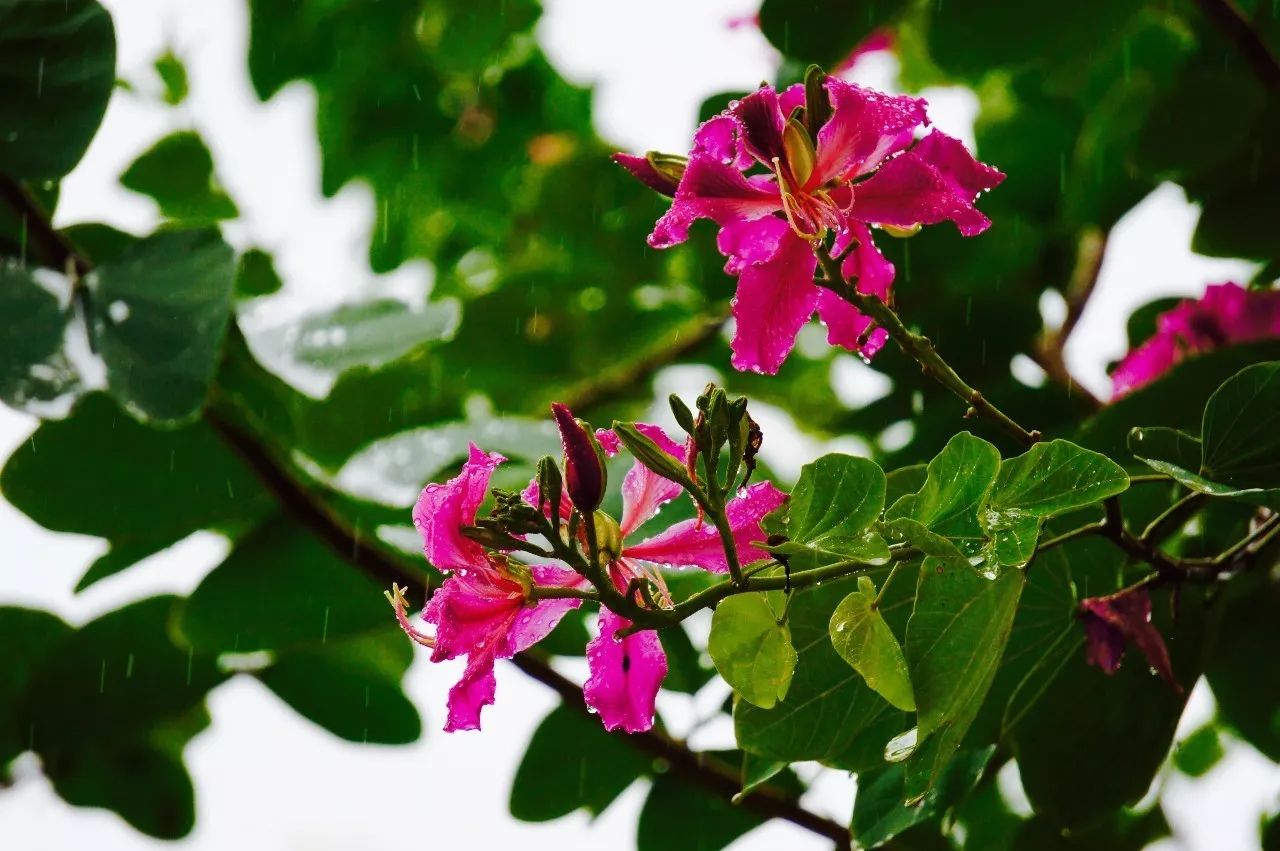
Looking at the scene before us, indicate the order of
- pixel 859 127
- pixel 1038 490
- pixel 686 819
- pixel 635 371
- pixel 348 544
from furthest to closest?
1. pixel 635 371
2. pixel 686 819
3. pixel 348 544
4. pixel 859 127
5. pixel 1038 490

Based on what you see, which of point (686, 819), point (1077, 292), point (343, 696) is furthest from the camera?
point (1077, 292)

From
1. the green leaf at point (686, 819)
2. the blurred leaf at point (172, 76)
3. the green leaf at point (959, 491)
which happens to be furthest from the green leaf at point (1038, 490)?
the blurred leaf at point (172, 76)

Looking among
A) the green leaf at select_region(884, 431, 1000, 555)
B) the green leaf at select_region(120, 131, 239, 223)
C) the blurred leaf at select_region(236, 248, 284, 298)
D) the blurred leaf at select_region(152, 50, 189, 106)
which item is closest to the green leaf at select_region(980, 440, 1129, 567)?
the green leaf at select_region(884, 431, 1000, 555)

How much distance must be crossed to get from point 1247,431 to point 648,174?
0.36 m

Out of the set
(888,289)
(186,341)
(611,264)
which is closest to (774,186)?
(888,289)

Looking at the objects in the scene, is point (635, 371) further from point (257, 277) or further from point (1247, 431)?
point (1247, 431)

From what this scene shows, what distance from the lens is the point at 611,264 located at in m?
1.99

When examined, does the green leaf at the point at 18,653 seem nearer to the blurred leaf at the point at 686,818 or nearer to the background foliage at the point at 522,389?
the background foliage at the point at 522,389

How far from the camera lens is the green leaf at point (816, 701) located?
2.47 feet

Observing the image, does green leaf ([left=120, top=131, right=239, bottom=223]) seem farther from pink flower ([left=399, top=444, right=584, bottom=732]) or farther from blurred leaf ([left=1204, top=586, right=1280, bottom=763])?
blurred leaf ([left=1204, top=586, right=1280, bottom=763])

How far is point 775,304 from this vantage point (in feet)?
2.45

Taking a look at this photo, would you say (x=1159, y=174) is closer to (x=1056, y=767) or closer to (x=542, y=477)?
(x=1056, y=767)

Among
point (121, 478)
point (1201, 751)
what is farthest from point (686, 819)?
point (1201, 751)

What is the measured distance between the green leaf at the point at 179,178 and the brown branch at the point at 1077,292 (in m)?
1.23
